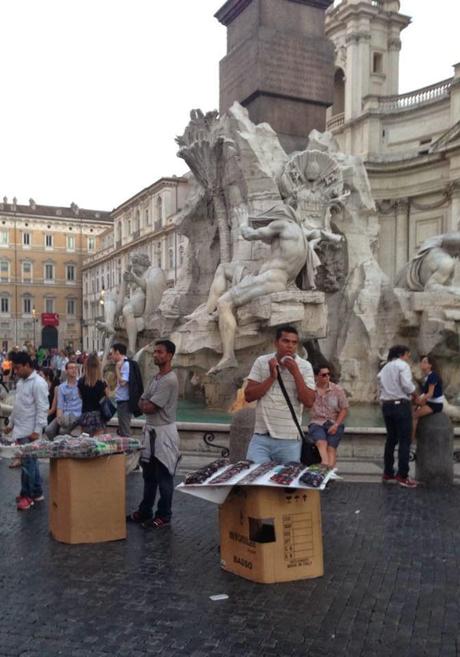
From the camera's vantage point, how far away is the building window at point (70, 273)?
79875mm

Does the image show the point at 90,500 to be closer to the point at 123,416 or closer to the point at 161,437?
the point at 161,437

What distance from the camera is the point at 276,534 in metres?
4.43

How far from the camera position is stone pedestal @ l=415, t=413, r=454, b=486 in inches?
284

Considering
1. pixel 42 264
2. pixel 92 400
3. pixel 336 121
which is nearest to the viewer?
pixel 92 400

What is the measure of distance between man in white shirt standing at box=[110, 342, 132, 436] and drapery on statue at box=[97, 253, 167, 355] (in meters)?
5.40

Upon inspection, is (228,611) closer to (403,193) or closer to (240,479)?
(240,479)

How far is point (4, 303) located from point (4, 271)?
3.56 m

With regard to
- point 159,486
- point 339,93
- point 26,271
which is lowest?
point 159,486

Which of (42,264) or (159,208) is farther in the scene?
(42,264)

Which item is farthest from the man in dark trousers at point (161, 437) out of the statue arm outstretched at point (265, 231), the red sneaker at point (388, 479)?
the statue arm outstretched at point (265, 231)

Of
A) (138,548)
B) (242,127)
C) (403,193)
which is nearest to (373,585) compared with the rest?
(138,548)

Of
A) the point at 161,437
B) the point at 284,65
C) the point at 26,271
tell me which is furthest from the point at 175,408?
the point at 26,271

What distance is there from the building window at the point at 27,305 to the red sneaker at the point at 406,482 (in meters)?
74.7

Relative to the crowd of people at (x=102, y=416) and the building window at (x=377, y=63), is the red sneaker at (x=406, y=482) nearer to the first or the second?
the crowd of people at (x=102, y=416)
